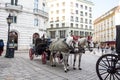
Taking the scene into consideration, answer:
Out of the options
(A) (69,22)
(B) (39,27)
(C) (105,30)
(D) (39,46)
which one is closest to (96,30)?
(C) (105,30)

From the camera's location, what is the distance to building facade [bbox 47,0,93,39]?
64062mm

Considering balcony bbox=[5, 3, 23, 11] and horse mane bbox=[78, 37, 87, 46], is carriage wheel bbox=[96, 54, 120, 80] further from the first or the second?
balcony bbox=[5, 3, 23, 11]

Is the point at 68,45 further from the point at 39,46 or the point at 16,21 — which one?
the point at 16,21

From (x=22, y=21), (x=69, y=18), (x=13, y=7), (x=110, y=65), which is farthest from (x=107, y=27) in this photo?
(x=110, y=65)

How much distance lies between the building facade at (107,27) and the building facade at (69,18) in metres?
4.62

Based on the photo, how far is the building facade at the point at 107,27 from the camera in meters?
59.0

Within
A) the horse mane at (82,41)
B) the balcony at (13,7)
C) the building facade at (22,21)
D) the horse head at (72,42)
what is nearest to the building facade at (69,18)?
the building facade at (22,21)

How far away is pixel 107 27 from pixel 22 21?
37050mm

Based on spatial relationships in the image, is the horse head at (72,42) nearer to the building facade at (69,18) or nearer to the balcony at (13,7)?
the balcony at (13,7)

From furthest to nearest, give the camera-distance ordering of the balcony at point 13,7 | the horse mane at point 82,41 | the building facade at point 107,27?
the building facade at point 107,27 < the balcony at point 13,7 < the horse mane at point 82,41

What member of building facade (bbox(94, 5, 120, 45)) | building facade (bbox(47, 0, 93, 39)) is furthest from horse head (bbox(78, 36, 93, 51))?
building facade (bbox(47, 0, 93, 39))

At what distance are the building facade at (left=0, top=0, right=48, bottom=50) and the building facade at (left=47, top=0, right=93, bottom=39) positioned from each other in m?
25.7

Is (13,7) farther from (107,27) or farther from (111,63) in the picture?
(107,27)

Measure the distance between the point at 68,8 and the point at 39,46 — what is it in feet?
168
